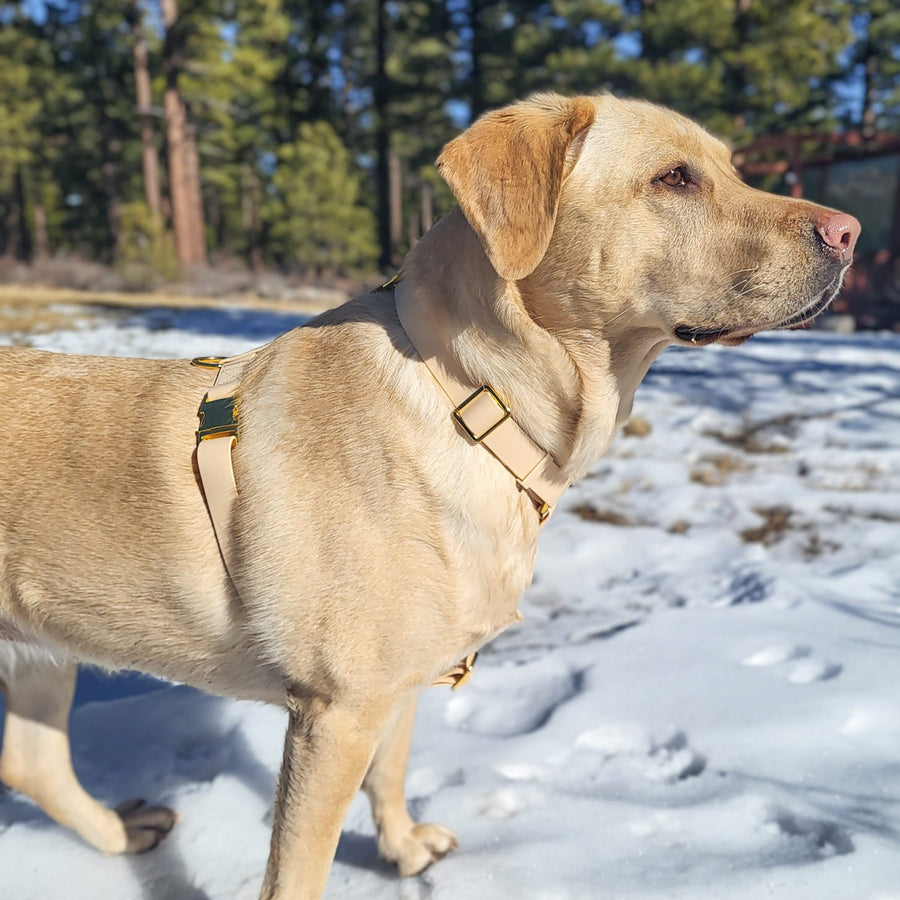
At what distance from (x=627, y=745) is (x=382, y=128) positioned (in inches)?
872

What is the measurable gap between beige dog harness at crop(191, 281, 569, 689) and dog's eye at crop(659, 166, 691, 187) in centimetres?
70

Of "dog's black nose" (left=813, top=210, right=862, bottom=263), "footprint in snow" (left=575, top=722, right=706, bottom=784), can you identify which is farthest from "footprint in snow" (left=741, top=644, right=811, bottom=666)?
"dog's black nose" (left=813, top=210, right=862, bottom=263)

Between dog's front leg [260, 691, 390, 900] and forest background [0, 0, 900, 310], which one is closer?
dog's front leg [260, 691, 390, 900]

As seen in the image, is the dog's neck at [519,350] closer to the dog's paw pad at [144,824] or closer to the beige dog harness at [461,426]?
the beige dog harness at [461,426]

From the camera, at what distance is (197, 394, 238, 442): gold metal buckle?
179 cm

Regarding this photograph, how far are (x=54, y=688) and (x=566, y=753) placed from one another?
159cm

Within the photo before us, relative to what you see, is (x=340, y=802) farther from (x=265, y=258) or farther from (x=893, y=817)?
(x=265, y=258)

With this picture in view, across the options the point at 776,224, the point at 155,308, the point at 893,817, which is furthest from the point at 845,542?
the point at 155,308

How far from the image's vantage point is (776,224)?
1850mm

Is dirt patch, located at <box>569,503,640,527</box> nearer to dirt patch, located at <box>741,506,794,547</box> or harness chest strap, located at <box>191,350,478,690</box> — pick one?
dirt patch, located at <box>741,506,794,547</box>

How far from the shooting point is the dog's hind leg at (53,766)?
88.1 inches

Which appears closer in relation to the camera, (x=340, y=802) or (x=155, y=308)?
(x=340, y=802)

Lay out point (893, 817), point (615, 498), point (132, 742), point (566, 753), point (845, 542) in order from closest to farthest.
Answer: point (893, 817), point (566, 753), point (132, 742), point (845, 542), point (615, 498)

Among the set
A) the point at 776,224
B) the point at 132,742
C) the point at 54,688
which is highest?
the point at 776,224
